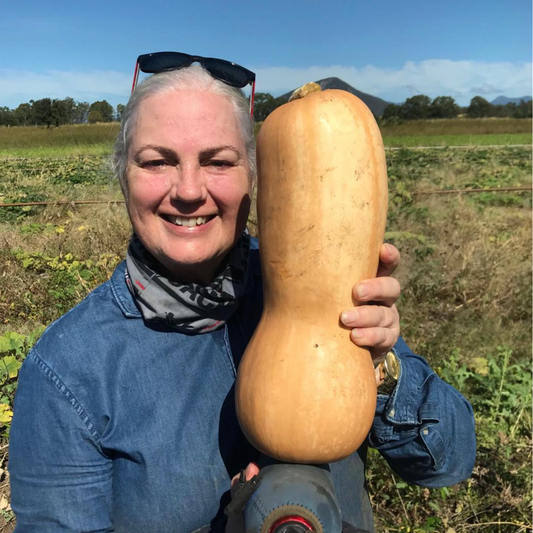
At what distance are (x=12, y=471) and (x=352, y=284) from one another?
106cm

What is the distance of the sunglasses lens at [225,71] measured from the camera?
4.75 ft

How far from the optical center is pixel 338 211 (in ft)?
3.67

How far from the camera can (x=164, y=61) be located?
1472mm

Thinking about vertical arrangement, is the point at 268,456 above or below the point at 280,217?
below

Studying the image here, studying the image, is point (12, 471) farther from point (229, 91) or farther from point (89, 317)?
point (229, 91)

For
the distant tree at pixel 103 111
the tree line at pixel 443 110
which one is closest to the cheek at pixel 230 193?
the distant tree at pixel 103 111

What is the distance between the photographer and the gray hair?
4.44 ft

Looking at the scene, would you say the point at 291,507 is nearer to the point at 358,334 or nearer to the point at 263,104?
the point at 358,334

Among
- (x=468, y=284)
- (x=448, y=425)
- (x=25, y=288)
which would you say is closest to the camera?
(x=448, y=425)

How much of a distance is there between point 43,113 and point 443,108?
5739 cm

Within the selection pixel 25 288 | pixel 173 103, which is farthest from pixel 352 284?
pixel 25 288

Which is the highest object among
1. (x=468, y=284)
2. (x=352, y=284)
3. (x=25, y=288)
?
(x=352, y=284)

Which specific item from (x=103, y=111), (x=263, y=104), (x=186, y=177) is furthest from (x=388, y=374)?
(x=103, y=111)

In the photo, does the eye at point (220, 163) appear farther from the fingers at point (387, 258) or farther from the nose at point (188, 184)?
the fingers at point (387, 258)
